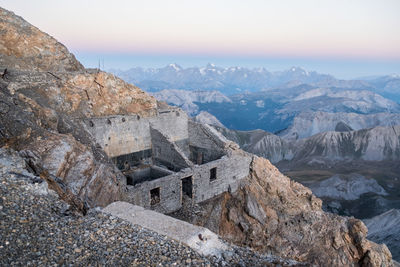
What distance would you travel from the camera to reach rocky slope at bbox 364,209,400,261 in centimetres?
3416

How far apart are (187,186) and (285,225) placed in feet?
26.1

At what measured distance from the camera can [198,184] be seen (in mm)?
19078

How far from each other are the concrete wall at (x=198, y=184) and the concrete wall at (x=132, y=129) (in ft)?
14.5

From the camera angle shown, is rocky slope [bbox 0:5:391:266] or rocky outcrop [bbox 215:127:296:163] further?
rocky outcrop [bbox 215:127:296:163]

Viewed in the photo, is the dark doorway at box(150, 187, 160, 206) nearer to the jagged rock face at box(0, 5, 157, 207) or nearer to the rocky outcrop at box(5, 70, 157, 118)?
the jagged rock face at box(0, 5, 157, 207)

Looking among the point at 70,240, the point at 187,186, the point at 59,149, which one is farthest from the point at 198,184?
the point at 70,240

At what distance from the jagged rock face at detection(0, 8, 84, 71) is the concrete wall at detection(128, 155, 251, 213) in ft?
35.6

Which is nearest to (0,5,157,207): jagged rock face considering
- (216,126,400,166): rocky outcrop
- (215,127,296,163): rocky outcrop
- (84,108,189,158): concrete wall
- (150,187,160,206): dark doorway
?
(84,108,189,158): concrete wall

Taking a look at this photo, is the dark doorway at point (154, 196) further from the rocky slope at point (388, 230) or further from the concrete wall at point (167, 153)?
the rocky slope at point (388, 230)

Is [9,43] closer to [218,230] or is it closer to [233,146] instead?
[233,146]

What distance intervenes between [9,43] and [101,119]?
7664 millimetres

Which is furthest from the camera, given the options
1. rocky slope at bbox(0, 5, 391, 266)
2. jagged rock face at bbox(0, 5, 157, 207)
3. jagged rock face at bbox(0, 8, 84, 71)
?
jagged rock face at bbox(0, 8, 84, 71)

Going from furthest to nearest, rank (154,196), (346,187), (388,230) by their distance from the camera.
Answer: (346,187) → (388,230) → (154,196)

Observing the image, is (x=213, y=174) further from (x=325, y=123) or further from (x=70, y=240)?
(x=325, y=123)
